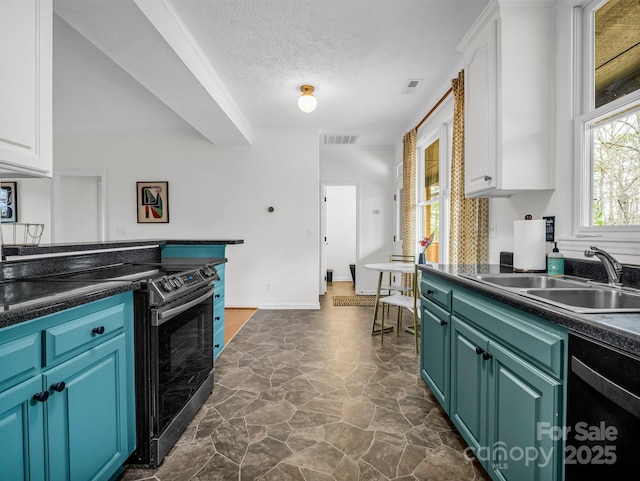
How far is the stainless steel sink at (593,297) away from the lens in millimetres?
1295

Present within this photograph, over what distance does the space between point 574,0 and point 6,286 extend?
10.1ft

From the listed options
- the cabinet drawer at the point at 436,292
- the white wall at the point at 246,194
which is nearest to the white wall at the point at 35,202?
the white wall at the point at 246,194

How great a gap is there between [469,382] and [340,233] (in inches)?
258

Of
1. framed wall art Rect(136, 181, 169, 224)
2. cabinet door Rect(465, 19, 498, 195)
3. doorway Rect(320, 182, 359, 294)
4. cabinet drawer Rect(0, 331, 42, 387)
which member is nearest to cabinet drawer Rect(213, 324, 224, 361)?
cabinet drawer Rect(0, 331, 42, 387)

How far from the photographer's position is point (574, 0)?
180 cm

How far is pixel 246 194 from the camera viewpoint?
506cm

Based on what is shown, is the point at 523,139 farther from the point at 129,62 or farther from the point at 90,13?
the point at 129,62

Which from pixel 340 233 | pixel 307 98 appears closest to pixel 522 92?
pixel 307 98

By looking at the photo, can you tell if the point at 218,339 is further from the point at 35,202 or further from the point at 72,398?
the point at 35,202

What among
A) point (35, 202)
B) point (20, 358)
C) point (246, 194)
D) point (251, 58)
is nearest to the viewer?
point (20, 358)

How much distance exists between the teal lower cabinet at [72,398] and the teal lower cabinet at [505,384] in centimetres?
158

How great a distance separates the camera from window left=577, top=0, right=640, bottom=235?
1.58 metres

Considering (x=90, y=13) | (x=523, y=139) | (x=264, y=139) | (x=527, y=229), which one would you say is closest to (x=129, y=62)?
(x=90, y=13)

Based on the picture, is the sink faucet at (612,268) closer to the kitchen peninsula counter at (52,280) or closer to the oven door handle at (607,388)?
the oven door handle at (607,388)
